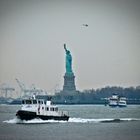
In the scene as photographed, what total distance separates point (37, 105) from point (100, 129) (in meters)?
4.01

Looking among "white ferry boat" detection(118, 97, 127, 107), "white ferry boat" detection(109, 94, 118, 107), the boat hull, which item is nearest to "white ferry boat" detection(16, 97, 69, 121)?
the boat hull

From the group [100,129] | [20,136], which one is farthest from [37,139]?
[100,129]

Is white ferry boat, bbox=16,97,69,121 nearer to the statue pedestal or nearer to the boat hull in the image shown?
the boat hull

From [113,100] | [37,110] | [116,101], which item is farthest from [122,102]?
[37,110]

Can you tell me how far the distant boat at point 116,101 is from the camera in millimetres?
63812

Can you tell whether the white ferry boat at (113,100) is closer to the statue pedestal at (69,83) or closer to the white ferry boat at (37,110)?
the statue pedestal at (69,83)

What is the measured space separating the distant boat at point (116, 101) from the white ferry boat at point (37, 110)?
33.1 metres

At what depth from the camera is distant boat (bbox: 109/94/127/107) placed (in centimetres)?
6381

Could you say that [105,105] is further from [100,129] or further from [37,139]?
[37,139]

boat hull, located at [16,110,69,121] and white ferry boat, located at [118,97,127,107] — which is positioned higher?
white ferry boat, located at [118,97,127,107]

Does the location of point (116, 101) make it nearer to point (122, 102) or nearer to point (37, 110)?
point (122, 102)

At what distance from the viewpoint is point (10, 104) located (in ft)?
251

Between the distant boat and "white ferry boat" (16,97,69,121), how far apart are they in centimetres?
3306

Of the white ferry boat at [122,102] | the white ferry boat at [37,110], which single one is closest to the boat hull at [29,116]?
the white ferry boat at [37,110]
